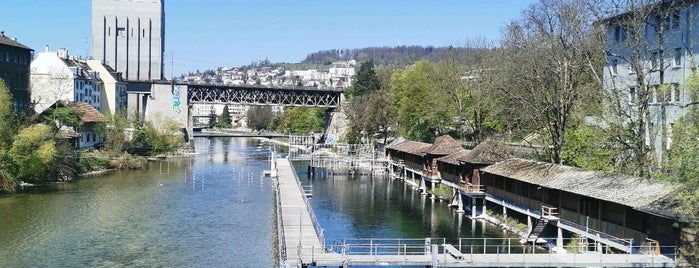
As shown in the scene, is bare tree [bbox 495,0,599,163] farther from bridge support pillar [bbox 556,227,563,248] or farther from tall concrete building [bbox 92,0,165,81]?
tall concrete building [bbox 92,0,165,81]

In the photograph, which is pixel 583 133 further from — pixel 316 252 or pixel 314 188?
pixel 314 188

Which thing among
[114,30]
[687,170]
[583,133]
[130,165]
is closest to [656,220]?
[687,170]

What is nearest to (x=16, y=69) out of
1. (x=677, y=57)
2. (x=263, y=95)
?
(x=263, y=95)

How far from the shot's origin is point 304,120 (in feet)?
512

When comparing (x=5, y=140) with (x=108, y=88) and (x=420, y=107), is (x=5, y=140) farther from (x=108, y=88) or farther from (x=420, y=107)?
(x=108, y=88)

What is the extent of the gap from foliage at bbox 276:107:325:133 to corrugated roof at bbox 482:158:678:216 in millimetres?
111520

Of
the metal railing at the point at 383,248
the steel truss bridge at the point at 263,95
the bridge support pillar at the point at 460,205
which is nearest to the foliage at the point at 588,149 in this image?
the bridge support pillar at the point at 460,205

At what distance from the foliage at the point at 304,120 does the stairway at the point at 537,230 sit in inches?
4571

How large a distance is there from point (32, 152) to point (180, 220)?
64.6ft

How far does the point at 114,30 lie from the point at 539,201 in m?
98.8

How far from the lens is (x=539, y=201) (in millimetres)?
36312

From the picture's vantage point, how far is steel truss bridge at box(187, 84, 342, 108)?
114m

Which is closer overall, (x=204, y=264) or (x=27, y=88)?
(x=204, y=264)

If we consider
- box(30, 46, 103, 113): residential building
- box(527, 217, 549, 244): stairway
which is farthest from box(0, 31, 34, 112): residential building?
box(527, 217, 549, 244): stairway
